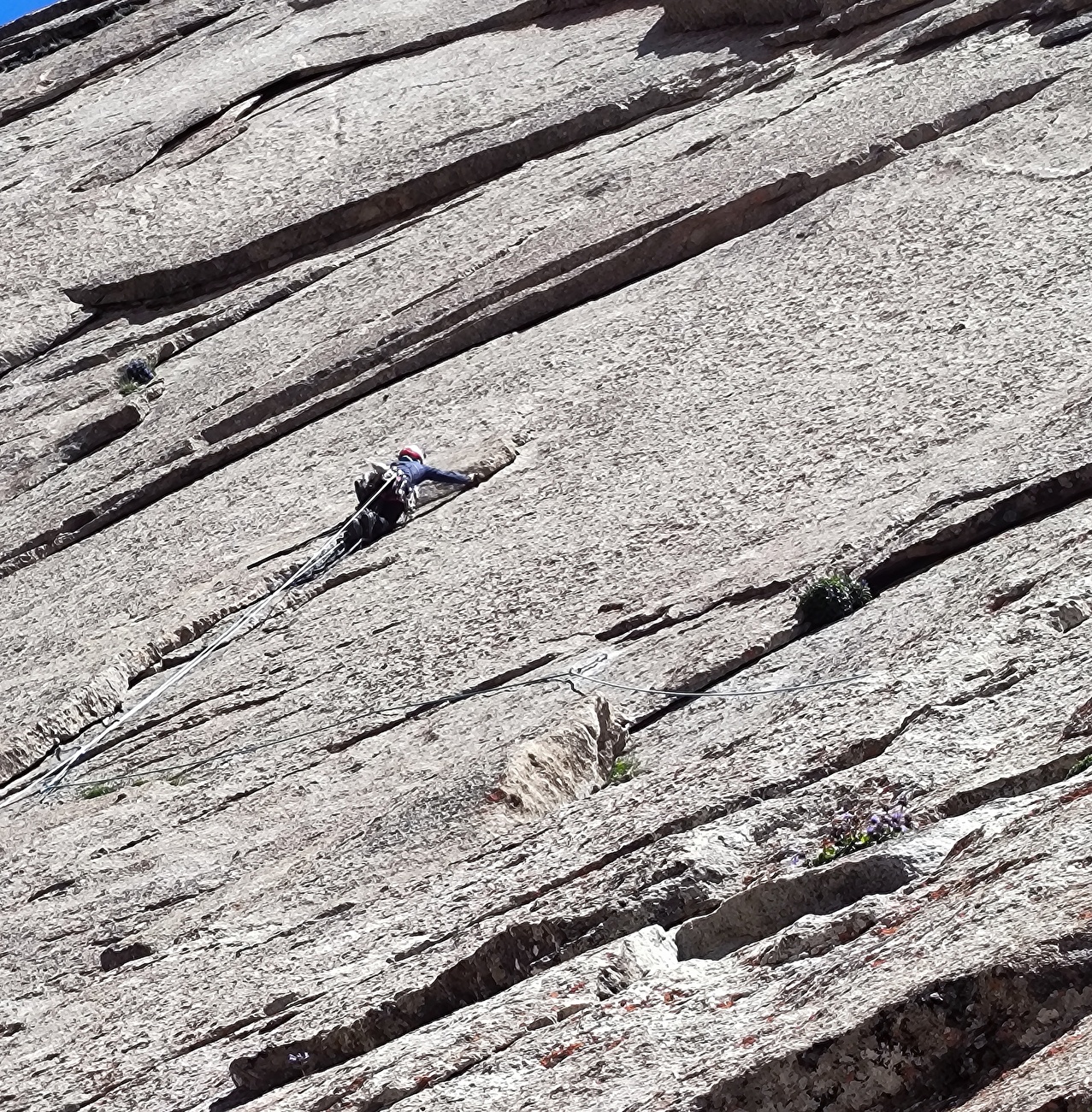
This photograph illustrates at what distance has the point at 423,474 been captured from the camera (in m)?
17.8

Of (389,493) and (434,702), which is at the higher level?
(389,493)

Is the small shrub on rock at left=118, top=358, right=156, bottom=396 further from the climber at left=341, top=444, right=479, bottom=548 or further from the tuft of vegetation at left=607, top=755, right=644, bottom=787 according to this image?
the tuft of vegetation at left=607, top=755, right=644, bottom=787

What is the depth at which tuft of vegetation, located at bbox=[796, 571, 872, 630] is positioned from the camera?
13.3 meters

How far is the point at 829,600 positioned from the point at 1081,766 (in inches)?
192

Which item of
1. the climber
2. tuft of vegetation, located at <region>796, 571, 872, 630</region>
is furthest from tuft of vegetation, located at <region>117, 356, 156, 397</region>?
tuft of vegetation, located at <region>796, 571, 872, 630</region>

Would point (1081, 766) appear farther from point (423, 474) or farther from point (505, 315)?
point (505, 315)

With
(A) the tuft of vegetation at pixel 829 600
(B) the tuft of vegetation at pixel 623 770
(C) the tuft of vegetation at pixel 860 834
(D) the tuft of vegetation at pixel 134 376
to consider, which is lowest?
(B) the tuft of vegetation at pixel 623 770

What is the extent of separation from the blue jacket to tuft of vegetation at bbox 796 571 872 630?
539cm

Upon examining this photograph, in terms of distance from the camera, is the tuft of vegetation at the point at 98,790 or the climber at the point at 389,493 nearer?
the tuft of vegetation at the point at 98,790

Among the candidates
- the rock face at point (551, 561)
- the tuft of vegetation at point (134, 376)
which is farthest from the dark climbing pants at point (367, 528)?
the tuft of vegetation at point (134, 376)

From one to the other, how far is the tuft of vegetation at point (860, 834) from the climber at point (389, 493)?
29.0 ft

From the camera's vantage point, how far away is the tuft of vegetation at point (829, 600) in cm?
1333

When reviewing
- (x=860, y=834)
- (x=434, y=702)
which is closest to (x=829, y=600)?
(x=434, y=702)

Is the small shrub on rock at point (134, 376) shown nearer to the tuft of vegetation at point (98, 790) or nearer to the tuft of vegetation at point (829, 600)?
the tuft of vegetation at point (98, 790)
